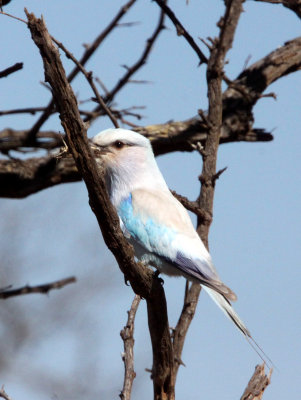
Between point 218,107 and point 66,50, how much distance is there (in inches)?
47.5

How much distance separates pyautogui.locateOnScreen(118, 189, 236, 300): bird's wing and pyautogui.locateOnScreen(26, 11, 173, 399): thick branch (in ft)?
2.31

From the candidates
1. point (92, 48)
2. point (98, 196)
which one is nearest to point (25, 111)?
point (92, 48)

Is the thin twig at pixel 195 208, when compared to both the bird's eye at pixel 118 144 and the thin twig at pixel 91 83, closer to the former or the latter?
the bird's eye at pixel 118 144

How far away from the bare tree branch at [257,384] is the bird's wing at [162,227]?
0.78 m

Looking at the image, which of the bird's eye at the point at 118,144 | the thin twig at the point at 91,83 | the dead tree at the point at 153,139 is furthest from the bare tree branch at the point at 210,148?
the thin twig at the point at 91,83

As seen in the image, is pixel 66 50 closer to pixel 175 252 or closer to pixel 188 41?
pixel 188 41

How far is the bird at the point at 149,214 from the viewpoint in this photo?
16.9 ft

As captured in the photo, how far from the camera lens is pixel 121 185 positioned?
5590 mm

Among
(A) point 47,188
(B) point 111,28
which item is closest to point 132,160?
(B) point 111,28

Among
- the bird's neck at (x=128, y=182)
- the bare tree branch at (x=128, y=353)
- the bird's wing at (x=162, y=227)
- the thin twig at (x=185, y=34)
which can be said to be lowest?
the bare tree branch at (x=128, y=353)

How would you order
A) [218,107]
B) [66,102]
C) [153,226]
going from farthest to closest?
[218,107] → [153,226] → [66,102]

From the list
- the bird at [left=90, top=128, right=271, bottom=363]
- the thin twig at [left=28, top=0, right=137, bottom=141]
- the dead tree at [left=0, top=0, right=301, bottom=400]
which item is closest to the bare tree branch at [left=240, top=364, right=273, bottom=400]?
the dead tree at [left=0, top=0, right=301, bottom=400]

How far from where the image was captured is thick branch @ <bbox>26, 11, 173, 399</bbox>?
11.6 ft

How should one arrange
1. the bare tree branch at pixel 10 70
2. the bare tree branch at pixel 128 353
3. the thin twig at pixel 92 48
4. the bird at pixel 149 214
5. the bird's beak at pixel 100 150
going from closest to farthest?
the bare tree branch at pixel 10 70 < the bare tree branch at pixel 128 353 < the bird at pixel 149 214 < the bird's beak at pixel 100 150 < the thin twig at pixel 92 48
